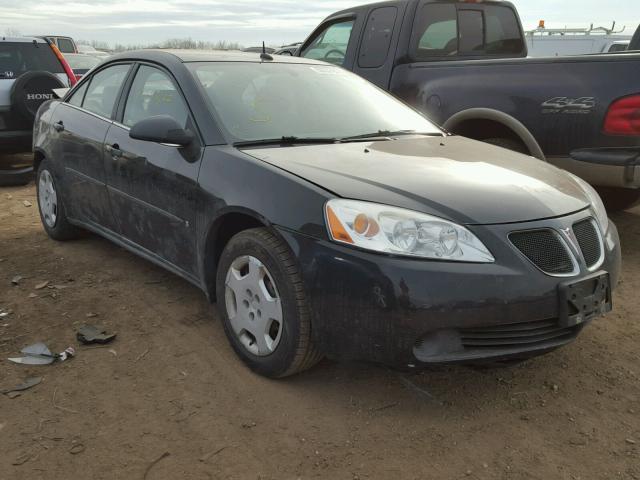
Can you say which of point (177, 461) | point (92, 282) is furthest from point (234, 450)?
point (92, 282)

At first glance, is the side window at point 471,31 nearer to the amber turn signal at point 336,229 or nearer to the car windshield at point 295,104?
the car windshield at point 295,104

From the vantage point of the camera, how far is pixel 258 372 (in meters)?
3.01

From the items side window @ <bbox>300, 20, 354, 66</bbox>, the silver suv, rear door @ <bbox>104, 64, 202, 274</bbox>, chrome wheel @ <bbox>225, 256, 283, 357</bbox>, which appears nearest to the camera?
chrome wheel @ <bbox>225, 256, 283, 357</bbox>

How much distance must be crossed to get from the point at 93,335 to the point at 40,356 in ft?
1.01

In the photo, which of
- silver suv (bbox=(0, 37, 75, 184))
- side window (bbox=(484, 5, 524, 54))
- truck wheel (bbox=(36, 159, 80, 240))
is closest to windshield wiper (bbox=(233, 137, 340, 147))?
truck wheel (bbox=(36, 159, 80, 240))

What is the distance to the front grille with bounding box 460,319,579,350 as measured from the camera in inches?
100.0

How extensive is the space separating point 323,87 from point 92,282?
2088 mm

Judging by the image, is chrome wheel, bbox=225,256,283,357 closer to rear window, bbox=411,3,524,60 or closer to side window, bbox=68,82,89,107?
side window, bbox=68,82,89,107

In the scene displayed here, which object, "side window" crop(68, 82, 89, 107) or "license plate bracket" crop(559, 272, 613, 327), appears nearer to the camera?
"license plate bracket" crop(559, 272, 613, 327)

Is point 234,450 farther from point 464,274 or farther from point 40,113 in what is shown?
point 40,113

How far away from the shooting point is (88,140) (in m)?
4.39

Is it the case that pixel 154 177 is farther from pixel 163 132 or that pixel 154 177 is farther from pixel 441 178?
→ pixel 441 178

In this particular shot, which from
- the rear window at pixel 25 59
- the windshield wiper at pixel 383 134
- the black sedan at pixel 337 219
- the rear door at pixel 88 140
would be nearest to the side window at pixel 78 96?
the rear door at pixel 88 140

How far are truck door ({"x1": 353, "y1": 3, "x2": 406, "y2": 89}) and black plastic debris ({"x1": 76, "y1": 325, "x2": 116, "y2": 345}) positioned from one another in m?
3.59
